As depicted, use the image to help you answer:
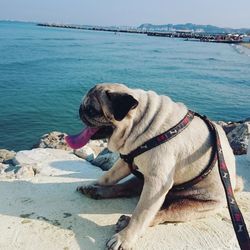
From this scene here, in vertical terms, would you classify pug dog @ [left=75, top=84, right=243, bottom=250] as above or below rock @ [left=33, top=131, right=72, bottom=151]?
above

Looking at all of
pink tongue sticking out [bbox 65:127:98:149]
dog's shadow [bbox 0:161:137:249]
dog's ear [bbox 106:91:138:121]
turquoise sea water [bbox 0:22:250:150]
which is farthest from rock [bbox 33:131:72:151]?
dog's ear [bbox 106:91:138:121]

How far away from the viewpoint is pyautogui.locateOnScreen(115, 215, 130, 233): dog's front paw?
423cm

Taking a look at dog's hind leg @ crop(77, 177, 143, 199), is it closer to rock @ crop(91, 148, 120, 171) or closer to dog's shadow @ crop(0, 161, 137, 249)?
dog's shadow @ crop(0, 161, 137, 249)

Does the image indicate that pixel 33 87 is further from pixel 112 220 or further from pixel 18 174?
pixel 112 220

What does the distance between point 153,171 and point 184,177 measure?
0.47 m

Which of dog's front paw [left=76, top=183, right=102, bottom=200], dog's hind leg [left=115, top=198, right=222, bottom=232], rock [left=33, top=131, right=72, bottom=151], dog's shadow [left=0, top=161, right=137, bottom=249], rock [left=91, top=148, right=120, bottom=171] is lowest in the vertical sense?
rock [left=33, top=131, right=72, bottom=151]

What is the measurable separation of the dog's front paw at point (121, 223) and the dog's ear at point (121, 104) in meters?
1.08

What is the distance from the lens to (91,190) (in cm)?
504

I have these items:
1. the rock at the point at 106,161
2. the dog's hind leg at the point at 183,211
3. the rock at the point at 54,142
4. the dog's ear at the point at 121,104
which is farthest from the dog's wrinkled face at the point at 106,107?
the rock at the point at 54,142

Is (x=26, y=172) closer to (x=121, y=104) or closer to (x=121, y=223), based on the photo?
(x=121, y=223)

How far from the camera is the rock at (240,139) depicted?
9.37 m

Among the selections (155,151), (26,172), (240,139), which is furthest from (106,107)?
(240,139)

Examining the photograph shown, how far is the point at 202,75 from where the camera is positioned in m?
38.8

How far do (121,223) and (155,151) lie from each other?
855mm
